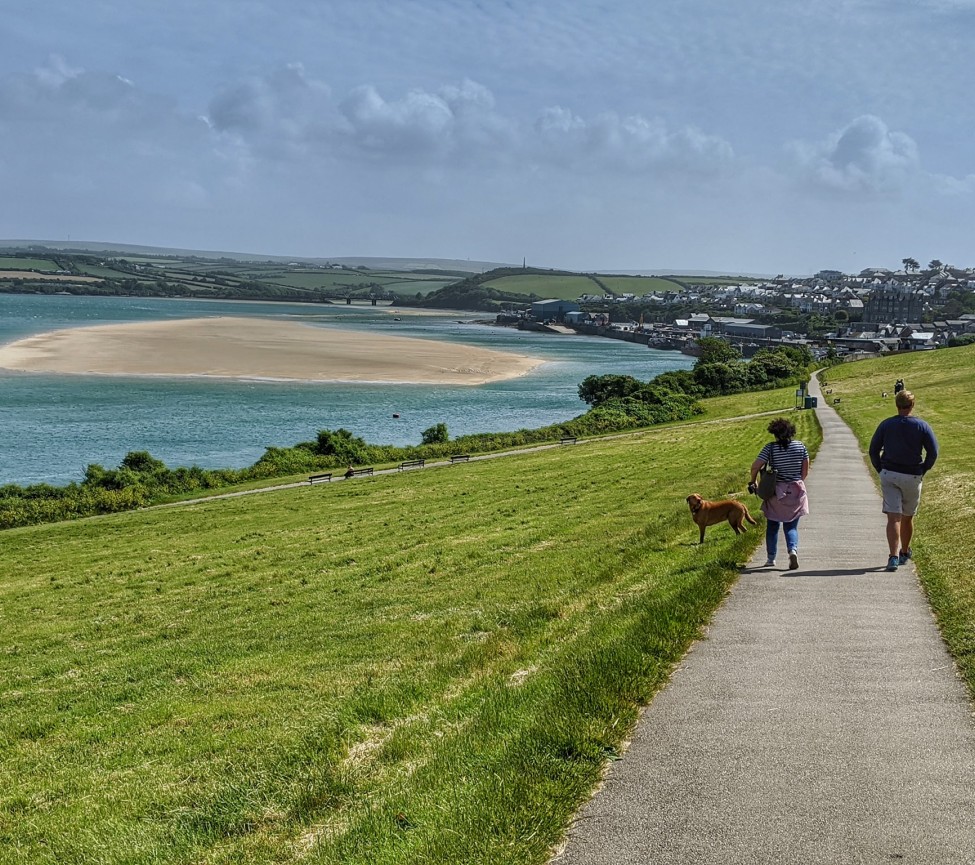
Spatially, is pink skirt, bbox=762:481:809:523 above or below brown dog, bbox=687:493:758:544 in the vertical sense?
above

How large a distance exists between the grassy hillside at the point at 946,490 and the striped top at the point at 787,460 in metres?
2.24

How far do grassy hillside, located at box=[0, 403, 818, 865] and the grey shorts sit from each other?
8.32 feet

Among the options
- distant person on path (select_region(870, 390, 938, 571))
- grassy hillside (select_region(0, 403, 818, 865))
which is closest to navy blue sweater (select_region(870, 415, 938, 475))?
distant person on path (select_region(870, 390, 938, 571))

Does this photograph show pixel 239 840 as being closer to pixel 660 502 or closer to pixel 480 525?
pixel 480 525

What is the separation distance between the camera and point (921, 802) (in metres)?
5.91

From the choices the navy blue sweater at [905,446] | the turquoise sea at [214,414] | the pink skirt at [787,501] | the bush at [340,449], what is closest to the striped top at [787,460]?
the pink skirt at [787,501]

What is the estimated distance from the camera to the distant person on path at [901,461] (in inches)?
481

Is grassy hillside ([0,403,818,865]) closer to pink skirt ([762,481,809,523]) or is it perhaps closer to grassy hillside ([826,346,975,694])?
pink skirt ([762,481,809,523])

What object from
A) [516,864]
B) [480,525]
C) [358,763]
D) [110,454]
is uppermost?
[516,864]

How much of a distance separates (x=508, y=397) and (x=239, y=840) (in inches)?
3540

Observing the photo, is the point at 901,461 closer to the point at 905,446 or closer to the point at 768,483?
the point at 905,446

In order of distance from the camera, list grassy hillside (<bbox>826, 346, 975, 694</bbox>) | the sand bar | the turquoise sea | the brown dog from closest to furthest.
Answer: grassy hillside (<bbox>826, 346, 975, 694</bbox>)
the brown dog
the turquoise sea
the sand bar

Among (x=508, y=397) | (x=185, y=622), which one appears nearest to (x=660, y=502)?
(x=185, y=622)

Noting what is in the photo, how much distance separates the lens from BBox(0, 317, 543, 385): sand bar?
105519 millimetres
